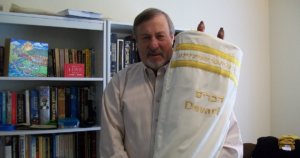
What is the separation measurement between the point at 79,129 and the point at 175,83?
3.09 feet

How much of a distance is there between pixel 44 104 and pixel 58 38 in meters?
0.50

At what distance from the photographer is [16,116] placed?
176 centimetres

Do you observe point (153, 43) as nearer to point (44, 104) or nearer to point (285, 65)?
point (44, 104)

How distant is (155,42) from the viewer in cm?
121

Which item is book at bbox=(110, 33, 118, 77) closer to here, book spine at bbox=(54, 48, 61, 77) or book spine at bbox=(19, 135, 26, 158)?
book spine at bbox=(54, 48, 61, 77)

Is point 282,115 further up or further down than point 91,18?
further down

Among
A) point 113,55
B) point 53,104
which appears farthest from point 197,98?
point 53,104

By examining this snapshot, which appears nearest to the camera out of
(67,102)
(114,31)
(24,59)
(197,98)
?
(197,98)

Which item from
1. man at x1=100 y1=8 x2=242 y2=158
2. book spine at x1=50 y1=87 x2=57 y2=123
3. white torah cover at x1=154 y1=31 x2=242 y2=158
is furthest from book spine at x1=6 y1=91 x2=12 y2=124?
A: white torah cover at x1=154 y1=31 x2=242 y2=158

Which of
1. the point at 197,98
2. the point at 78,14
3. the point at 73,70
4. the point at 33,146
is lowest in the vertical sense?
the point at 33,146

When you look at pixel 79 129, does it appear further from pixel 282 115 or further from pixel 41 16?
pixel 282 115

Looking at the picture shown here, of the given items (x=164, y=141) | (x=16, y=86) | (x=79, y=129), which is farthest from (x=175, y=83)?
(x=16, y=86)

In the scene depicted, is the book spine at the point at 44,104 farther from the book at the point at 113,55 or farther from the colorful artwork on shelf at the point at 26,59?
the book at the point at 113,55

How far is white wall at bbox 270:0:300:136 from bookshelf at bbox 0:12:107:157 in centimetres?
179
